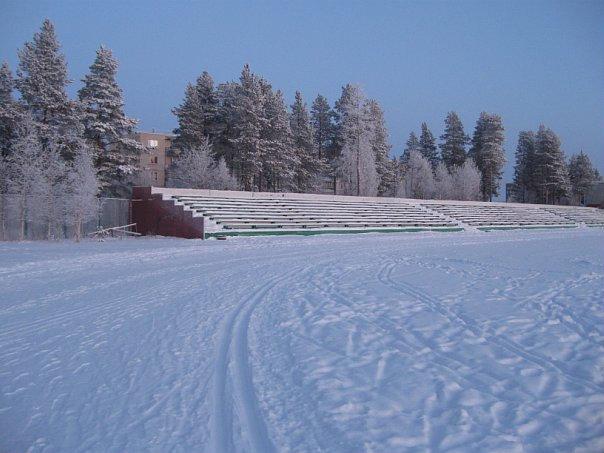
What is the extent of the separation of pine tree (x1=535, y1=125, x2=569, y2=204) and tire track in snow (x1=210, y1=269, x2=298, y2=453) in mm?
72014

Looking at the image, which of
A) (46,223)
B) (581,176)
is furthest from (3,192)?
(581,176)

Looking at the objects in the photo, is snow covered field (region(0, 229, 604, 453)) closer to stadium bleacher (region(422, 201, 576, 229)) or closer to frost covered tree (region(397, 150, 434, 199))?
stadium bleacher (region(422, 201, 576, 229))

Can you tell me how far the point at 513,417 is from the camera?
345cm

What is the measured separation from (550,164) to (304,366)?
7355 cm

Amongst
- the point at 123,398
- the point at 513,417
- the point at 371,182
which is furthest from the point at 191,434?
the point at 371,182

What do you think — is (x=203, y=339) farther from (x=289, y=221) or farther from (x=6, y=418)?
(x=289, y=221)

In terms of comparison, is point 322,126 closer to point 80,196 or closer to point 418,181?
point 418,181

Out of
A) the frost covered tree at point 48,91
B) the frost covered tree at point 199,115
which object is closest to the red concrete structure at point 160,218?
the frost covered tree at point 48,91

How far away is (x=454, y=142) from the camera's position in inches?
2498

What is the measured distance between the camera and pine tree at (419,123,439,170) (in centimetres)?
6675

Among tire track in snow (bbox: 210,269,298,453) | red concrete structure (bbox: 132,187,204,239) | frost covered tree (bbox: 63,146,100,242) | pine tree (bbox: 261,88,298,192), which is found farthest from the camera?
pine tree (bbox: 261,88,298,192)

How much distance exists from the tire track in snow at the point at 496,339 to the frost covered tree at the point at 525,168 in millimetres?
71417

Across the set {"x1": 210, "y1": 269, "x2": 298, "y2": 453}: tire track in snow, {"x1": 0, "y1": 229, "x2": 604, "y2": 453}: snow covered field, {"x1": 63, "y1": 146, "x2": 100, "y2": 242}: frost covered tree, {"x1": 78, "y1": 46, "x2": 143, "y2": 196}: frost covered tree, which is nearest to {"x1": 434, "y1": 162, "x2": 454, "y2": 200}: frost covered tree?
{"x1": 78, "y1": 46, "x2": 143, "y2": 196}: frost covered tree

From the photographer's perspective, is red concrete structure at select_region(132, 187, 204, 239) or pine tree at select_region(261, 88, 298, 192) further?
pine tree at select_region(261, 88, 298, 192)
